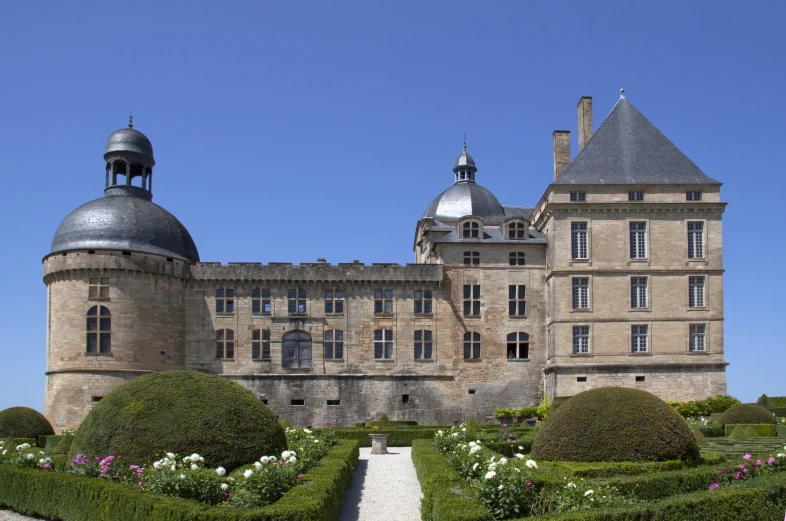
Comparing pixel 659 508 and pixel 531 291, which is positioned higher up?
pixel 531 291

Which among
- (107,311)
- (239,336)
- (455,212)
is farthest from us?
(455,212)

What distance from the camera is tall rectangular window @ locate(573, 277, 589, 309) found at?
3844 centimetres

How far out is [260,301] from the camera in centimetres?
4012

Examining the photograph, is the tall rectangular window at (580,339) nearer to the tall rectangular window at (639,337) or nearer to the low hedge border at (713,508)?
the tall rectangular window at (639,337)

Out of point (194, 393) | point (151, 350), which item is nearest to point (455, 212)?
point (151, 350)

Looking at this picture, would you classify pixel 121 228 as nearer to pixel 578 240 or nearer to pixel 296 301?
pixel 296 301

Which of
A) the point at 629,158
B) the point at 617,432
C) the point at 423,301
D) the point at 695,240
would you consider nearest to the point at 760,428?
the point at 695,240

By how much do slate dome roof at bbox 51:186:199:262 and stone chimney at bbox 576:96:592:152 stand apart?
21.0 m

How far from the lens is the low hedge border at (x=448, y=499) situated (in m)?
11.2

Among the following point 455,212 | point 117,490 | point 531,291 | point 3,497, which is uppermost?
point 455,212

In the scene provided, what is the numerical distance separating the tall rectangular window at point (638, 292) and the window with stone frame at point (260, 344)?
1747 centimetres

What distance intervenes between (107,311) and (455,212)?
64.0ft

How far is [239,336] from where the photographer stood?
39.7 meters

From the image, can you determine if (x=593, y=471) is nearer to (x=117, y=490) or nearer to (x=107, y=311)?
(x=117, y=490)
